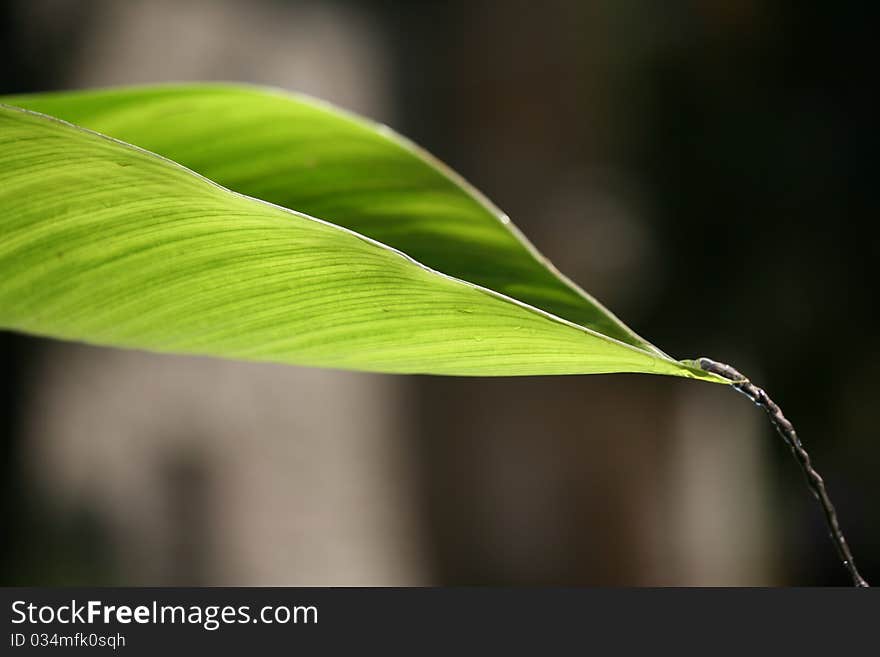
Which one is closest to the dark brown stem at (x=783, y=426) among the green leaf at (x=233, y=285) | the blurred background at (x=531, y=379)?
the green leaf at (x=233, y=285)

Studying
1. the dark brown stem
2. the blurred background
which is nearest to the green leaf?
the dark brown stem

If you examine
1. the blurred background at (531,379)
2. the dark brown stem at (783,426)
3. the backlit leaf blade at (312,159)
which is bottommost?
the dark brown stem at (783,426)

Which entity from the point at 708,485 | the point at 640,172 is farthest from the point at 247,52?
the point at 708,485

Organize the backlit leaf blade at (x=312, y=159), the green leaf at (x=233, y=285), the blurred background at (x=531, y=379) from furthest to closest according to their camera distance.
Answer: the blurred background at (x=531, y=379), the backlit leaf blade at (x=312, y=159), the green leaf at (x=233, y=285)

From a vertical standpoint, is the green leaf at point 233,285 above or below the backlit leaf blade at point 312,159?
below

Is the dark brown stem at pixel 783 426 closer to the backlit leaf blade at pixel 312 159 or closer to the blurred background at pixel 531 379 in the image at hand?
the backlit leaf blade at pixel 312 159

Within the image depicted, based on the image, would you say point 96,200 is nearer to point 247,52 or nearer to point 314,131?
point 314,131

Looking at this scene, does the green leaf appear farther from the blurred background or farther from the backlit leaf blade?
the blurred background

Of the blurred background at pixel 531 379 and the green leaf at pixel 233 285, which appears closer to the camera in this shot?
the green leaf at pixel 233 285

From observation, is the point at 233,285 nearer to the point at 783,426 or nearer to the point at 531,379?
the point at 783,426

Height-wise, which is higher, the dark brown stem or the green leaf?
the green leaf
